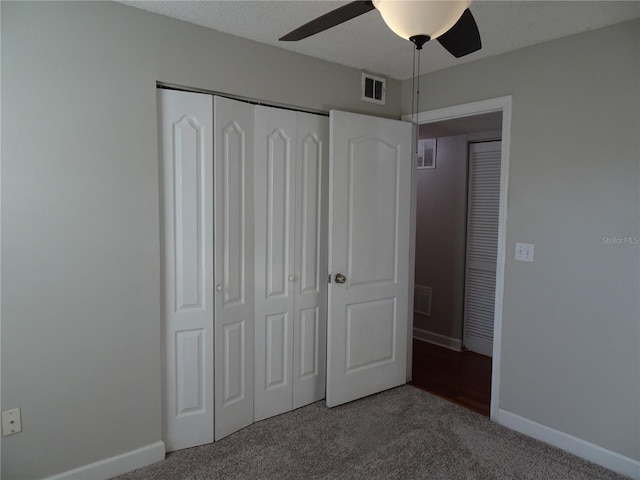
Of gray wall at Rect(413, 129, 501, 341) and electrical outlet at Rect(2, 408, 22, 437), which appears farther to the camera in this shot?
gray wall at Rect(413, 129, 501, 341)

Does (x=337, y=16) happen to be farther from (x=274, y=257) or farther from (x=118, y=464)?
(x=118, y=464)

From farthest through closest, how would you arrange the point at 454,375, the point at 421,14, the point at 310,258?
the point at 454,375 → the point at 310,258 → the point at 421,14

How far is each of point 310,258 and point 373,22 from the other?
4.95ft

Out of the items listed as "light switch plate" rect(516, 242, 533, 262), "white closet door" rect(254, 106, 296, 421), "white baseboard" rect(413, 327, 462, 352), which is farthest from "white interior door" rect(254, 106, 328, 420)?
"white baseboard" rect(413, 327, 462, 352)

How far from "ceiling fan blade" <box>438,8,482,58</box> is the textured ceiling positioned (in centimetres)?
56

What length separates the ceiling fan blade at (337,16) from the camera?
1.33m

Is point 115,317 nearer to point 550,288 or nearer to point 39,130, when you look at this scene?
point 39,130

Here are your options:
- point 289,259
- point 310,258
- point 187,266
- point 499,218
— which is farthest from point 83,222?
point 499,218

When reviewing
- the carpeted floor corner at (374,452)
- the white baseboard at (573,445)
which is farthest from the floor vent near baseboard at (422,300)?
the white baseboard at (573,445)

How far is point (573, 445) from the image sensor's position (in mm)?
2402

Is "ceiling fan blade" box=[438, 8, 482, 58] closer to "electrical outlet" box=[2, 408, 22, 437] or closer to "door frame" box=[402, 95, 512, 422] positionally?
"door frame" box=[402, 95, 512, 422]

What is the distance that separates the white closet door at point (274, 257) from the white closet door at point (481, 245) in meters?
2.26

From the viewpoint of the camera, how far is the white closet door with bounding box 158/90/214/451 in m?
2.27

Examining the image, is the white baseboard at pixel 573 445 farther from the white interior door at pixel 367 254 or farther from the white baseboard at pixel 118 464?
the white baseboard at pixel 118 464
